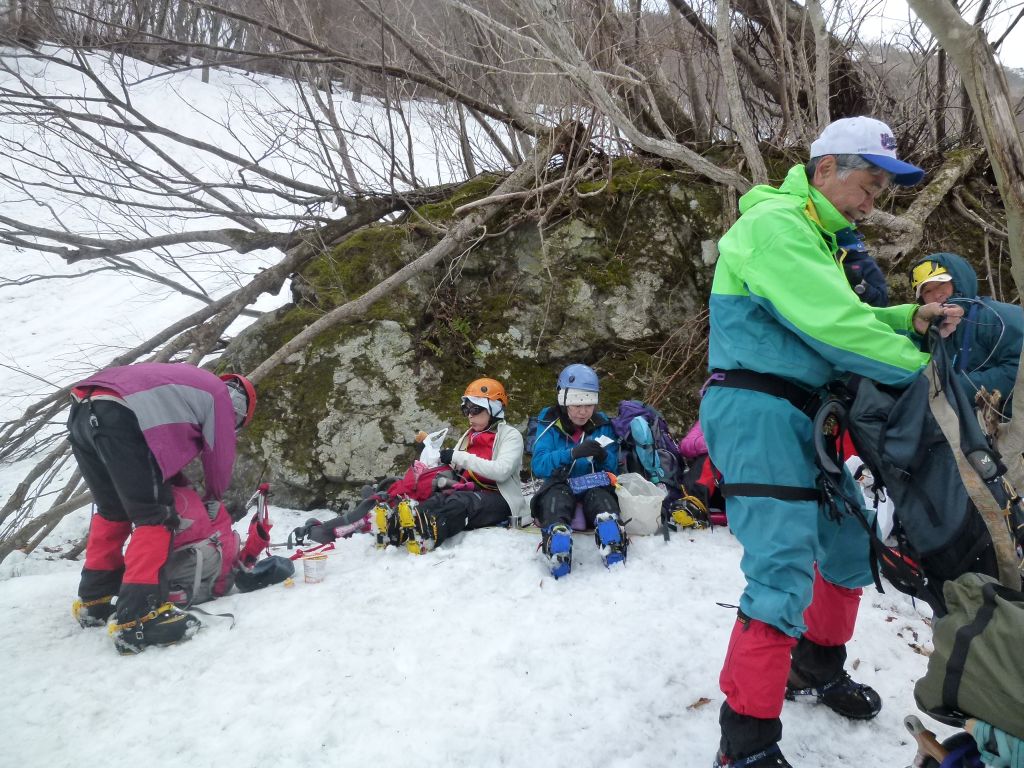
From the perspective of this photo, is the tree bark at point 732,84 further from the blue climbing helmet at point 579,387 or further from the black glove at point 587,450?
the black glove at point 587,450

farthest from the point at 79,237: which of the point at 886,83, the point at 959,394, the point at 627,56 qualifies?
the point at 886,83

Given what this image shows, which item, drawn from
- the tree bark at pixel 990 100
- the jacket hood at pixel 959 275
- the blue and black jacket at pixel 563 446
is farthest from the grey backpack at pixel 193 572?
the jacket hood at pixel 959 275

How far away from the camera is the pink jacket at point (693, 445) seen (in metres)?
5.13

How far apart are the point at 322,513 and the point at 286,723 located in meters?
3.38

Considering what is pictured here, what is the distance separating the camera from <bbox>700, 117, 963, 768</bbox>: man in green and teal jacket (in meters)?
1.91

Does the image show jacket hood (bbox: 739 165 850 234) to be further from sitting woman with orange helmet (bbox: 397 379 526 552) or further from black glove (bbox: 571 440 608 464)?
sitting woman with orange helmet (bbox: 397 379 526 552)

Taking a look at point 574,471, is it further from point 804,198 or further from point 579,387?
point 804,198

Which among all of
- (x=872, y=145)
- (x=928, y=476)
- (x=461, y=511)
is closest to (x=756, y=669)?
(x=928, y=476)

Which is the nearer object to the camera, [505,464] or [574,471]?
[574,471]

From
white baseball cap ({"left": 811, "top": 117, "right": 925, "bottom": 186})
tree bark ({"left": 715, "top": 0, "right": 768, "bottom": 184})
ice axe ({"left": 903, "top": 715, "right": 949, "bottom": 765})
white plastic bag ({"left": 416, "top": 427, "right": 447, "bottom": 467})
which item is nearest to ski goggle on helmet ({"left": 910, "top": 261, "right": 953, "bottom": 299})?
tree bark ({"left": 715, "top": 0, "right": 768, "bottom": 184})

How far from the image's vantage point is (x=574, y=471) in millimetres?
4629

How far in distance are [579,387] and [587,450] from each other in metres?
0.53

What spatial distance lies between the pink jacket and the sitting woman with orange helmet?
1.51 meters

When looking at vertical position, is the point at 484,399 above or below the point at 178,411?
below
